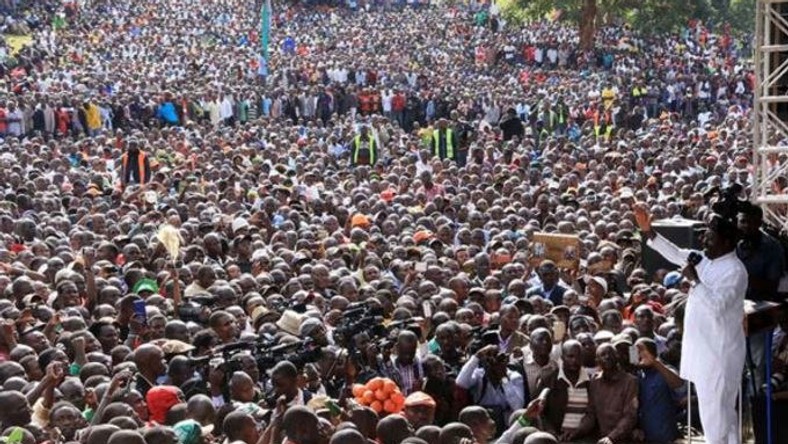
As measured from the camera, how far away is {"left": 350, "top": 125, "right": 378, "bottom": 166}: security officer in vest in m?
24.6

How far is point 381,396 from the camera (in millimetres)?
9133

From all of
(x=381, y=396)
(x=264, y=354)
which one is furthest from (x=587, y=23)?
(x=381, y=396)

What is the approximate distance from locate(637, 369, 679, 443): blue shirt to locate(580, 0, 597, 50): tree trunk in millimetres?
30874

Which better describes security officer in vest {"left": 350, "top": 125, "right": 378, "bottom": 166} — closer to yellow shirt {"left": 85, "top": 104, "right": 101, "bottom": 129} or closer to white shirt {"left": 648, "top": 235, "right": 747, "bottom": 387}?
yellow shirt {"left": 85, "top": 104, "right": 101, "bottom": 129}

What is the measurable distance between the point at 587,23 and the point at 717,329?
107 feet

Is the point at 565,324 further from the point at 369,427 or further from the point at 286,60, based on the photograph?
the point at 286,60

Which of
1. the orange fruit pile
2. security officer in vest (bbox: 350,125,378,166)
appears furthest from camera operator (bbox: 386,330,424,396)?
security officer in vest (bbox: 350,125,378,166)

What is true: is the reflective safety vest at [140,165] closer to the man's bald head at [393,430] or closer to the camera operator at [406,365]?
the camera operator at [406,365]

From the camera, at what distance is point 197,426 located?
7.98 m

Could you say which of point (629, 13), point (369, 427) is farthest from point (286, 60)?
point (369, 427)

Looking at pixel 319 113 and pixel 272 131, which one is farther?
pixel 319 113

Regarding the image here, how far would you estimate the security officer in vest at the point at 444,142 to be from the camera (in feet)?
82.9

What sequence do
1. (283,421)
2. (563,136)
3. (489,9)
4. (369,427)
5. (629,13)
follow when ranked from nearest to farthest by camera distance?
(283,421) → (369,427) → (563,136) → (629,13) → (489,9)

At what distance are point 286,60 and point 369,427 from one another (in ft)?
101
